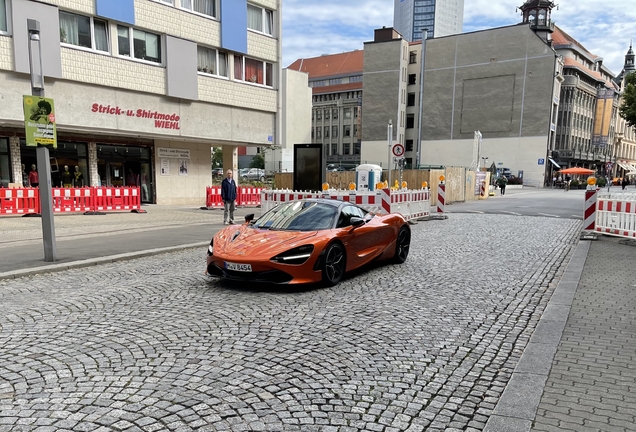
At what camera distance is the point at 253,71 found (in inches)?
993

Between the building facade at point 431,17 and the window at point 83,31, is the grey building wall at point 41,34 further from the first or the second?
the building facade at point 431,17

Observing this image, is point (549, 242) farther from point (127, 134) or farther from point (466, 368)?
point (127, 134)

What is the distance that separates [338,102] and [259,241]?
95.9 m

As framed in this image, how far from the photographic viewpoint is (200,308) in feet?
18.0

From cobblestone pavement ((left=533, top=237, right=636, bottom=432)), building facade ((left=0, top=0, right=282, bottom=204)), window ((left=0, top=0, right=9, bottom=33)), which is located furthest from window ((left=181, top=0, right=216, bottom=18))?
cobblestone pavement ((left=533, top=237, right=636, bottom=432))

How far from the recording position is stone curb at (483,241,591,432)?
302 cm

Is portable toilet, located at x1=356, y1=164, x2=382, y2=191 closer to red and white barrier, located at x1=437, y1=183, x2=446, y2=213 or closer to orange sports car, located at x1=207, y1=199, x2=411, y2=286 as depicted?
red and white barrier, located at x1=437, y1=183, x2=446, y2=213

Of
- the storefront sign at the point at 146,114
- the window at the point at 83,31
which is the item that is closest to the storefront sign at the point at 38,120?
the storefront sign at the point at 146,114

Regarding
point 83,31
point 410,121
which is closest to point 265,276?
point 83,31

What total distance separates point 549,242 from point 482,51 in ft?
206

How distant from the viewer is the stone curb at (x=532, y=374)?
3.02m

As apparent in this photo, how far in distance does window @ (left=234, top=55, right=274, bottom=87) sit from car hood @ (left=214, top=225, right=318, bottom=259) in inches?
755

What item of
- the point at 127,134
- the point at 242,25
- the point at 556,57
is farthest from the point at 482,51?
the point at 127,134

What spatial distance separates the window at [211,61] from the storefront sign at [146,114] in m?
3.05
